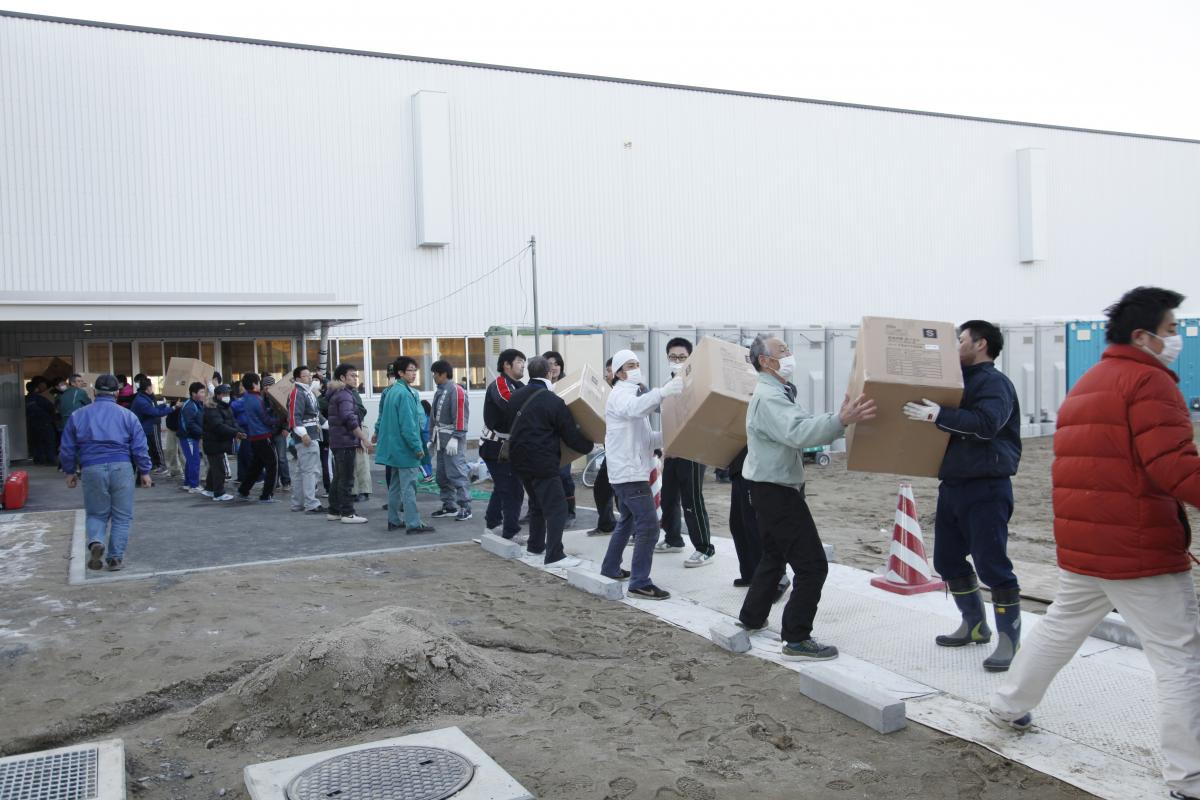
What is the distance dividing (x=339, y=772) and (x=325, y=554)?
5.33 metres

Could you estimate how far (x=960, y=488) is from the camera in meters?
5.00

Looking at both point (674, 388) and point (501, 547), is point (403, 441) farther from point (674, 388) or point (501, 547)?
point (674, 388)

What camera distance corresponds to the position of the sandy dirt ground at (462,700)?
3.96 metres

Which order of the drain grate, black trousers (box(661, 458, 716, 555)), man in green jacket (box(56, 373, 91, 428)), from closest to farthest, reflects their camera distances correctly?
the drain grate, black trousers (box(661, 458, 716, 555)), man in green jacket (box(56, 373, 91, 428))

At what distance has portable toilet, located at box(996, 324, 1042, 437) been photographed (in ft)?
63.7

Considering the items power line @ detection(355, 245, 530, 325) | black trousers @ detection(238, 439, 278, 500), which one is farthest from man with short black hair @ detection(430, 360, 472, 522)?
power line @ detection(355, 245, 530, 325)

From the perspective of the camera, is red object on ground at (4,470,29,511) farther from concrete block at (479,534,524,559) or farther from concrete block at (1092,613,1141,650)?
concrete block at (1092,613,1141,650)

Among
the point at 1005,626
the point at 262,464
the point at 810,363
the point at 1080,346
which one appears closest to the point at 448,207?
the point at 810,363

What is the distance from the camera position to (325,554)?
896cm

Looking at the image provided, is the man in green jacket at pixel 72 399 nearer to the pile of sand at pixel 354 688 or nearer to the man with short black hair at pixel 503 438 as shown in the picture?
the man with short black hair at pixel 503 438

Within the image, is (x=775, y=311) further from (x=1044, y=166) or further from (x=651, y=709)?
(x=651, y=709)

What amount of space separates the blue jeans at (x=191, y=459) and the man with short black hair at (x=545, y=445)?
26.7 feet

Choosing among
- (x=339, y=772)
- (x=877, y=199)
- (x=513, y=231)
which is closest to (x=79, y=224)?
(x=513, y=231)

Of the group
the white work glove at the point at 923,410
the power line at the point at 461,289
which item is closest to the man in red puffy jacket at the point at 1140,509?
the white work glove at the point at 923,410
